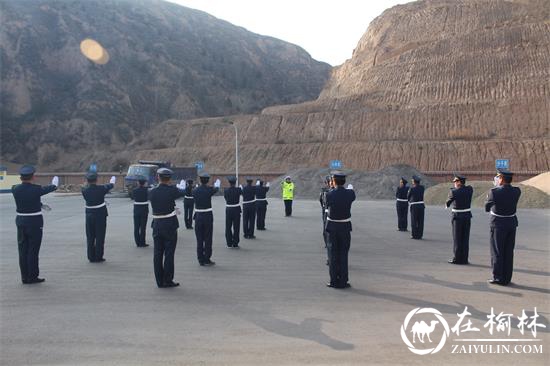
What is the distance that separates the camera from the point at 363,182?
39.7m

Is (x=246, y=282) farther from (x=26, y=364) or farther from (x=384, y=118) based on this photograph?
(x=384, y=118)

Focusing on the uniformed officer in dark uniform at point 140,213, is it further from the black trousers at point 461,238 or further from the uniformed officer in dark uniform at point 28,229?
the black trousers at point 461,238

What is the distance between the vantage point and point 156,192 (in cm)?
809

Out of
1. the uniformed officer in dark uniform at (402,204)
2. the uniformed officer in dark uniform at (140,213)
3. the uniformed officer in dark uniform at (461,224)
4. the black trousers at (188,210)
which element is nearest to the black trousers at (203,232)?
the uniformed officer in dark uniform at (140,213)

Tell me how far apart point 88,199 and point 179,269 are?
2867mm

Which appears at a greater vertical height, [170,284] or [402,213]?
[402,213]

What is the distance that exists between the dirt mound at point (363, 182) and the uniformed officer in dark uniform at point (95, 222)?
28793 mm

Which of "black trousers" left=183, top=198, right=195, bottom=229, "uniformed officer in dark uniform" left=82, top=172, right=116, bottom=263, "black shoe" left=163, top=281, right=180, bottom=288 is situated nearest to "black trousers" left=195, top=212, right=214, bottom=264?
"black shoe" left=163, top=281, right=180, bottom=288

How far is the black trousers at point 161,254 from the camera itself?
26.1ft

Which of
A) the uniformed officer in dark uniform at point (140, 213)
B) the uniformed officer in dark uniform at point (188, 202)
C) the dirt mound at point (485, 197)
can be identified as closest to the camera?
the uniformed officer in dark uniform at point (140, 213)

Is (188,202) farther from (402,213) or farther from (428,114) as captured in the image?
(428,114)

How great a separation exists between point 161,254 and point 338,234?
3.03 meters

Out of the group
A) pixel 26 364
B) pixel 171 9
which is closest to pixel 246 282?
pixel 26 364

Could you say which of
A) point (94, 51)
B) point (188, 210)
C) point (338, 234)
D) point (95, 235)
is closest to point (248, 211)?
point (188, 210)
